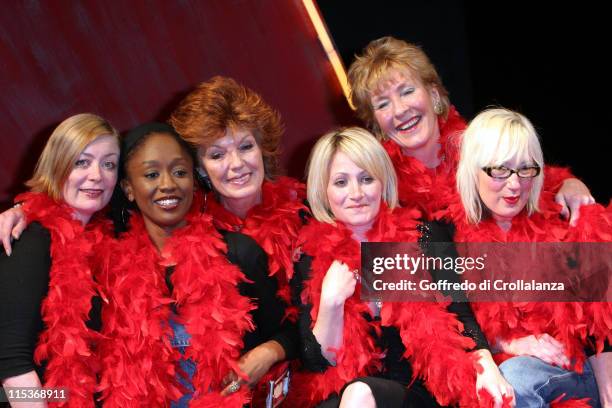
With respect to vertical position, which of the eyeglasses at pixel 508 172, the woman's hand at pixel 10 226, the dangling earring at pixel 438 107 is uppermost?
the dangling earring at pixel 438 107

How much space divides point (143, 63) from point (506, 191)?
1653 millimetres

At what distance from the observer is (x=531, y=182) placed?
224 centimetres

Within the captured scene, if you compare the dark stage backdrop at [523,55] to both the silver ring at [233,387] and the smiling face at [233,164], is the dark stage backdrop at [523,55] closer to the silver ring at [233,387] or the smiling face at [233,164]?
the smiling face at [233,164]

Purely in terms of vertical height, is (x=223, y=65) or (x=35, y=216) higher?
(x=223, y=65)

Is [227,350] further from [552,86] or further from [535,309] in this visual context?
[552,86]

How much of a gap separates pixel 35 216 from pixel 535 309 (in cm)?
155

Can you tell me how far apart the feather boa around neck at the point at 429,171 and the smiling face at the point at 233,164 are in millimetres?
517

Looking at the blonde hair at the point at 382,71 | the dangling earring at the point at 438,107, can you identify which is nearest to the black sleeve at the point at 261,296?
the blonde hair at the point at 382,71

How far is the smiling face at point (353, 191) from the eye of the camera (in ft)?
7.47

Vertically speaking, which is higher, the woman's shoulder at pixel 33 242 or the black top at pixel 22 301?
the woman's shoulder at pixel 33 242

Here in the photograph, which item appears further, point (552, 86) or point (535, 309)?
point (552, 86)

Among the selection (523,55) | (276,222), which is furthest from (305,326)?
(523,55)

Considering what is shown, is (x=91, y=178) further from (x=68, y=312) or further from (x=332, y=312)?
(x=332, y=312)

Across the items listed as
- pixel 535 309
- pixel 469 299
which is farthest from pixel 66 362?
pixel 535 309
